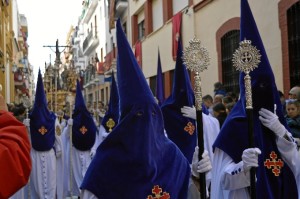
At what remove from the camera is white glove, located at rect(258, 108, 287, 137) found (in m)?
3.76

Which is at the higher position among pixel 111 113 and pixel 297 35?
pixel 297 35

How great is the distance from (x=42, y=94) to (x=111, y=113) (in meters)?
1.33

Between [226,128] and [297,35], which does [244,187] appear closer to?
[226,128]

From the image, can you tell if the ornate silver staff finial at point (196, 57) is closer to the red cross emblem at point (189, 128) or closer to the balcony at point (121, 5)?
the red cross emblem at point (189, 128)

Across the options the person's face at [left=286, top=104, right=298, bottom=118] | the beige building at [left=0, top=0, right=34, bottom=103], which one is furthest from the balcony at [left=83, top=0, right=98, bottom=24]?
the person's face at [left=286, top=104, right=298, bottom=118]

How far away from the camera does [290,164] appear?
3.91 metres

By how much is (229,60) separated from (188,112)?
6.56 meters

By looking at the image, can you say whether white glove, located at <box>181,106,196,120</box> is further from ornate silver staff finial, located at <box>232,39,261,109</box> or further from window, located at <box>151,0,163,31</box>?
window, located at <box>151,0,163,31</box>

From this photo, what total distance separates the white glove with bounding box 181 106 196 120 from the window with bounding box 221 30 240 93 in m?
5.84

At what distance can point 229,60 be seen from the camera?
12.0m

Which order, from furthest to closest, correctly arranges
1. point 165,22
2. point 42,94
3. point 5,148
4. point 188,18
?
point 165,22
point 188,18
point 42,94
point 5,148

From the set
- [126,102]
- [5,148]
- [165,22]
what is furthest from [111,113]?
[165,22]

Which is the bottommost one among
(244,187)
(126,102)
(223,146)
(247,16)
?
(244,187)

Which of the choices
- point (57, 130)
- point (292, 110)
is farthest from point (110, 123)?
point (292, 110)
